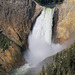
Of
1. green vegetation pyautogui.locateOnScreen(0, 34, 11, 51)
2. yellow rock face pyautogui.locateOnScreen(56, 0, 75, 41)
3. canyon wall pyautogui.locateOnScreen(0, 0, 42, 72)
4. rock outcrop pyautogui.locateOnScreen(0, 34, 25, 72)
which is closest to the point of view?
rock outcrop pyautogui.locateOnScreen(0, 34, 25, 72)

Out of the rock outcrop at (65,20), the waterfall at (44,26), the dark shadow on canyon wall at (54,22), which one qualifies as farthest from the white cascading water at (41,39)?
the rock outcrop at (65,20)

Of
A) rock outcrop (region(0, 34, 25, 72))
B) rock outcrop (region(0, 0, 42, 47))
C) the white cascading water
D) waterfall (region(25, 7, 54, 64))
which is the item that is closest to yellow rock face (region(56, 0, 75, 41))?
the white cascading water

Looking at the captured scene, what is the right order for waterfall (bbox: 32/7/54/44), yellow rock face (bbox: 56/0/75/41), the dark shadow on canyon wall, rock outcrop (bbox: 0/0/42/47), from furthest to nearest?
waterfall (bbox: 32/7/54/44)
the dark shadow on canyon wall
rock outcrop (bbox: 0/0/42/47)
yellow rock face (bbox: 56/0/75/41)

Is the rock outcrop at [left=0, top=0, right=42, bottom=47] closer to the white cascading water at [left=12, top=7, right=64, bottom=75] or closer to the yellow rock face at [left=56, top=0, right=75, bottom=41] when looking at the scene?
the white cascading water at [left=12, top=7, right=64, bottom=75]

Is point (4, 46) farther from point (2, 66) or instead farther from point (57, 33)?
point (57, 33)

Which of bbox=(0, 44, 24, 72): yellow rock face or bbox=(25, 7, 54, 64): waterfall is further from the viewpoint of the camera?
bbox=(25, 7, 54, 64): waterfall

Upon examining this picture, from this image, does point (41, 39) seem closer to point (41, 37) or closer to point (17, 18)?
point (41, 37)

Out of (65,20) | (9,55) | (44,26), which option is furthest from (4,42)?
(65,20)
